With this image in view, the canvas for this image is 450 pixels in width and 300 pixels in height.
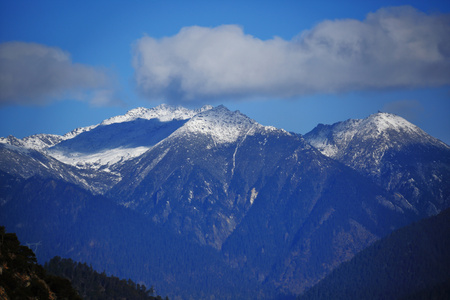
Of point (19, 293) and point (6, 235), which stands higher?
point (6, 235)

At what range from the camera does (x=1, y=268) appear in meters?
127

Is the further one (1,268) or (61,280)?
(61,280)

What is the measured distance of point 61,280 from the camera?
468 feet

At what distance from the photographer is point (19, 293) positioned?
396 feet

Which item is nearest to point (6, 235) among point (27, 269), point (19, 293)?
point (27, 269)

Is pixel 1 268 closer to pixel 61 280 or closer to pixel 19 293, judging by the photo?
pixel 19 293

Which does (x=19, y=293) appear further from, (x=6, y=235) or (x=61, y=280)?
(x=6, y=235)

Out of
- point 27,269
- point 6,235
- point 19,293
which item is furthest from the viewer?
point 6,235

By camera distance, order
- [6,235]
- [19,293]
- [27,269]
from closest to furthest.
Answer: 1. [19,293]
2. [27,269]
3. [6,235]

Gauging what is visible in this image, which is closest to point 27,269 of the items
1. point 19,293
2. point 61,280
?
point 61,280

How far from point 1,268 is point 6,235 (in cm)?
2402

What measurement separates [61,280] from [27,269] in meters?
7.40

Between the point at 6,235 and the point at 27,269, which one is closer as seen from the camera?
the point at 27,269

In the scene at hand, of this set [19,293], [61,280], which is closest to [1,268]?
[19,293]
